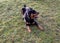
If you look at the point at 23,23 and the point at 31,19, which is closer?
the point at 31,19

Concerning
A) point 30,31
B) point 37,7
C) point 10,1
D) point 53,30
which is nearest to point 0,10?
point 10,1

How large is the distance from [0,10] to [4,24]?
70cm

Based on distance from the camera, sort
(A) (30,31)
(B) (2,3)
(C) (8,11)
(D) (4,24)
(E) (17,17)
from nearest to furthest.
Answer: (A) (30,31), (D) (4,24), (E) (17,17), (C) (8,11), (B) (2,3)

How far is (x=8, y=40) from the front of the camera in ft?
10.5

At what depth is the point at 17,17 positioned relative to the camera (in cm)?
395

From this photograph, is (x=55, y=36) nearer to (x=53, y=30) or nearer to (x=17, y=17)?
(x=53, y=30)

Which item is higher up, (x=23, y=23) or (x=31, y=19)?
(x=31, y=19)

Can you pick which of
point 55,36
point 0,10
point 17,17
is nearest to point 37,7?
point 17,17

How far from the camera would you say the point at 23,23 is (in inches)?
146

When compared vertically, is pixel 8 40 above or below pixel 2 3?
below

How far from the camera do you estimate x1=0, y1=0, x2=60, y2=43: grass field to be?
323 cm

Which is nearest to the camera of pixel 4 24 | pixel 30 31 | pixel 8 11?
pixel 30 31

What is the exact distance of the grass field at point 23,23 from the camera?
3227mm

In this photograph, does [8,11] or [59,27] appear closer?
[59,27]
